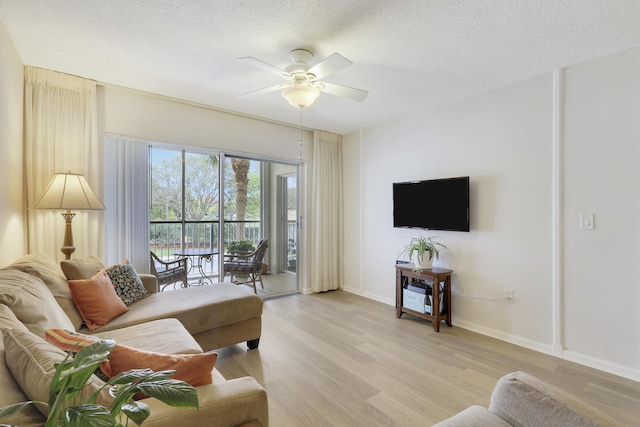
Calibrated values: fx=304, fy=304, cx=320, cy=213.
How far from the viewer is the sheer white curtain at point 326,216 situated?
4723 mm

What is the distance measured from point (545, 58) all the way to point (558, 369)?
2.54m

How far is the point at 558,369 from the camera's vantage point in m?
2.47

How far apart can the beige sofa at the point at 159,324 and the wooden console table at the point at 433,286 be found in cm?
175

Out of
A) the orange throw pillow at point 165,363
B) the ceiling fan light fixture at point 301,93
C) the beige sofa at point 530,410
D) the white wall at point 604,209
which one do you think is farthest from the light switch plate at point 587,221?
the orange throw pillow at point 165,363

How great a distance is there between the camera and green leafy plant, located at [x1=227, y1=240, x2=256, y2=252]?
422cm

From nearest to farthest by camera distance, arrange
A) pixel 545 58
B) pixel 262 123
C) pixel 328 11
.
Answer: pixel 328 11 → pixel 545 58 → pixel 262 123

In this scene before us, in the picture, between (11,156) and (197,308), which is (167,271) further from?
(11,156)

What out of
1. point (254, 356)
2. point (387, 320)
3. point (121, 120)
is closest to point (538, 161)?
point (387, 320)

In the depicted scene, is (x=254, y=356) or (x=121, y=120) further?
(x=121, y=120)

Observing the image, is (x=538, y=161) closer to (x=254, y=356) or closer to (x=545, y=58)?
(x=545, y=58)

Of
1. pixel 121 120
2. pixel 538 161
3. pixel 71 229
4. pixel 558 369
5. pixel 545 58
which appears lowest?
pixel 558 369

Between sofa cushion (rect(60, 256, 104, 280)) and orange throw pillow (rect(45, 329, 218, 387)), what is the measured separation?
137cm

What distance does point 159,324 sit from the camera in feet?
6.83

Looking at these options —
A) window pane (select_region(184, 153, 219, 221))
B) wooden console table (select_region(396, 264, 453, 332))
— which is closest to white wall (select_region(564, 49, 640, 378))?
wooden console table (select_region(396, 264, 453, 332))
